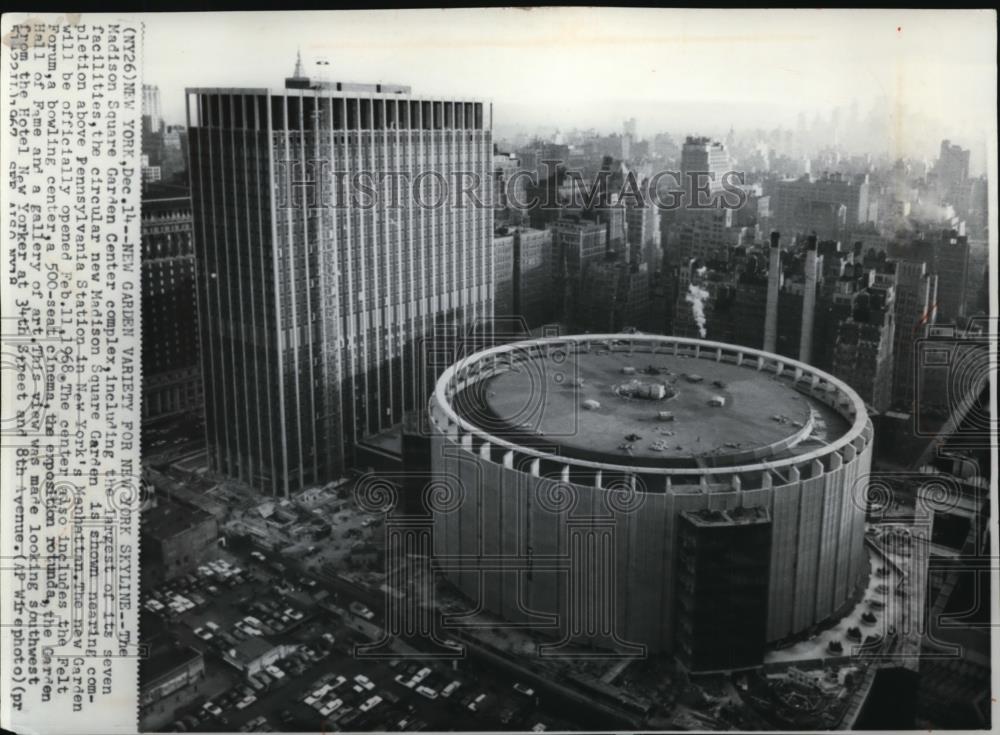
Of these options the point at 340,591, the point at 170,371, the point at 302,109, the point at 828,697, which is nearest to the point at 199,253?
the point at 170,371

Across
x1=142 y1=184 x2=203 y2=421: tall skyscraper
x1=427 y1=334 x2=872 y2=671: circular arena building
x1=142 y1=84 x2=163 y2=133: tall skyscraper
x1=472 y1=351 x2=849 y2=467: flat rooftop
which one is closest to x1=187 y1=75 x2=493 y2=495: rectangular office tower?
x1=142 y1=184 x2=203 y2=421: tall skyscraper

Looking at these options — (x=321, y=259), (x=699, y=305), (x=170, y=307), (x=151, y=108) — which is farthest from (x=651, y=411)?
(x=170, y=307)

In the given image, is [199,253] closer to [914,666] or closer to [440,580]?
[440,580]

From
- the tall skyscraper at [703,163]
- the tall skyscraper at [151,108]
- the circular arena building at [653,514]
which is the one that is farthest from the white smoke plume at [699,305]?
the tall skyscraper at [151,108]

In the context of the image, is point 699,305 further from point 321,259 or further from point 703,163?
point 321,259

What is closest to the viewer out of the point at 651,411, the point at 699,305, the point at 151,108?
the point at 151,108

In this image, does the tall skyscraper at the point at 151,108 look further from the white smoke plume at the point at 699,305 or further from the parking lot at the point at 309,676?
the white smoke plume at the point at 699,305
